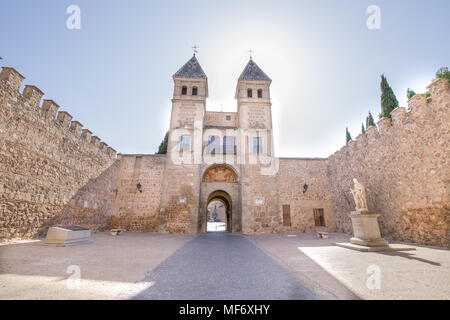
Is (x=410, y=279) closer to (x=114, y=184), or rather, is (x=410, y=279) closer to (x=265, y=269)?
(x=265, y=269)

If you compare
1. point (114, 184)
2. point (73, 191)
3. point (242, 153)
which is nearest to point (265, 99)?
point (242, 153)

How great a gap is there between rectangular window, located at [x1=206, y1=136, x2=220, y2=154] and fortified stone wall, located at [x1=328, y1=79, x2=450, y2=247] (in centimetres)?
979

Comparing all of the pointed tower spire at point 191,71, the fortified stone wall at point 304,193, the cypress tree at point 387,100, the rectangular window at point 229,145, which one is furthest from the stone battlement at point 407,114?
the pointed tower spire at point 191,71

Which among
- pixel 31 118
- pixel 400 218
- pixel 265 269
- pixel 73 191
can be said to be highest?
pixel 31 118

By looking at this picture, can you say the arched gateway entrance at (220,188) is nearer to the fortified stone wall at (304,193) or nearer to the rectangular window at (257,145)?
the rectangular window at (257,145)

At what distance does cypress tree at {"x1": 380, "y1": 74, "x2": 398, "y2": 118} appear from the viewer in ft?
66.4

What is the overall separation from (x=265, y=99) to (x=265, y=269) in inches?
595

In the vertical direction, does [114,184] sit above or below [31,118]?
below

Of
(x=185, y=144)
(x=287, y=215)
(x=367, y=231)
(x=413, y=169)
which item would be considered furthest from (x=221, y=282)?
(x=287, y=215)

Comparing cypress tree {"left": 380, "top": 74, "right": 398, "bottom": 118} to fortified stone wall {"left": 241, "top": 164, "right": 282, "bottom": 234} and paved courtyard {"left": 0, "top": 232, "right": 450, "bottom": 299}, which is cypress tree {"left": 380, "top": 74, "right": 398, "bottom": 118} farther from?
paved courtyard {"left": 0, "top": 232, "right": 450, "bottom": 299}

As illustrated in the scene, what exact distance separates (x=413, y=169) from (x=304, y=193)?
7675 millimetres

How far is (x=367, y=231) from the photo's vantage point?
7.34m
